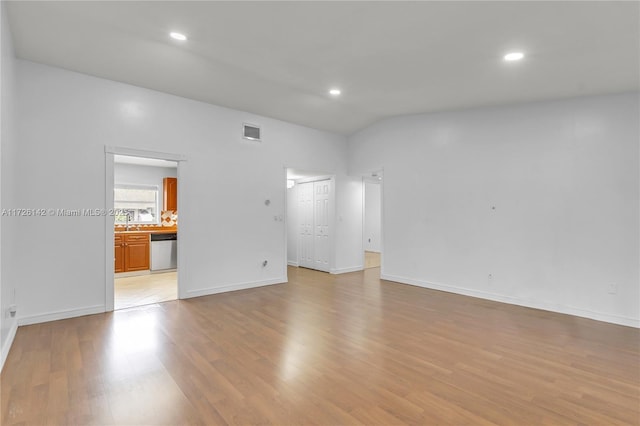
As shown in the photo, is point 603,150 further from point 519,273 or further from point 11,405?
point 11,405

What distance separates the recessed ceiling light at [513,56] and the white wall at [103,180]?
12.5 feet

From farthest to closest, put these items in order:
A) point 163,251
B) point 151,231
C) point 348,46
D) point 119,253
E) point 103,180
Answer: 1. point 163,251
2. point 151,231
3. point 119,253
4. point 103,180
5. point 348,46

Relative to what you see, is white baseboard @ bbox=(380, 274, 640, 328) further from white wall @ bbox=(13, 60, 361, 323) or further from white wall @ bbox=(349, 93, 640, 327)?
white wall @ bbox=(13, 60, 361, 323)

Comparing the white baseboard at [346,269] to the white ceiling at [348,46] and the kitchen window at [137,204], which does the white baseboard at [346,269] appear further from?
the kitchen window at [137,204]

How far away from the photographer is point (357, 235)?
24.7 feet

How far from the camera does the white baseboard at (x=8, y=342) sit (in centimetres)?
274

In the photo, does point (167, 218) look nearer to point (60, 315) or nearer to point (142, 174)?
point (142, 174)

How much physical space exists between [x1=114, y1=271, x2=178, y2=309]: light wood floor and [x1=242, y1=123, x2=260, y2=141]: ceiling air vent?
2859 millimetres

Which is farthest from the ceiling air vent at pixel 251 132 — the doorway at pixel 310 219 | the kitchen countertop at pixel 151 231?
the kitchen countertop at pixel 151 231

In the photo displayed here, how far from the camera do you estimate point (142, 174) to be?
7629 mm

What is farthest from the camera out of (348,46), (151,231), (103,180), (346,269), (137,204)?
(137,204)

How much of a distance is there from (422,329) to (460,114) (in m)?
3.62

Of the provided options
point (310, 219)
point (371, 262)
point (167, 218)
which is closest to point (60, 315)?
point (167, 218)

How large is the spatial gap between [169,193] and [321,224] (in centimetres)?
376
